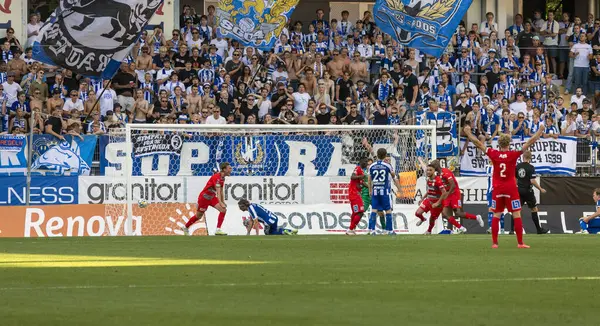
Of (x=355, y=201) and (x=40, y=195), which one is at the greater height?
(x=40, y=195)

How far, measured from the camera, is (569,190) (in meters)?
31.1

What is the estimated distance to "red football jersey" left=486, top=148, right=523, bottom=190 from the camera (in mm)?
17906

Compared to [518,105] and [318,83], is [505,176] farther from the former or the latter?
[518,105]

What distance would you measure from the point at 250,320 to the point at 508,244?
1173 cm

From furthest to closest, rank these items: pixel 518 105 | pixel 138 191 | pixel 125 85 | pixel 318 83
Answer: pixel 518 105
pixel 318 83
pixel 125 85
pixel 138 191

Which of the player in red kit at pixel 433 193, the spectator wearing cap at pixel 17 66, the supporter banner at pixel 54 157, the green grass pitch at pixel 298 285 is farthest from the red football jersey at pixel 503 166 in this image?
the spectator wearing cap at pixel 17 66

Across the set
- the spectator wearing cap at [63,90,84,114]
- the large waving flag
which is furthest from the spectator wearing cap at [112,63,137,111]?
the large waving flag

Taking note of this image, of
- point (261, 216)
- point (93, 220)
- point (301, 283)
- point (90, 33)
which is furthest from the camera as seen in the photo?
point (93, 220)

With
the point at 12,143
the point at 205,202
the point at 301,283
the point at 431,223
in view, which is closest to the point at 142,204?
the point at 205,202

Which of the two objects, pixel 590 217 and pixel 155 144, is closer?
pixel 590 217

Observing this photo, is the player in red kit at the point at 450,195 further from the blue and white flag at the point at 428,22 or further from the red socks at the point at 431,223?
the blue and white flag at the point at 428,22

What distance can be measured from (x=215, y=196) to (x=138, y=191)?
2578 mm

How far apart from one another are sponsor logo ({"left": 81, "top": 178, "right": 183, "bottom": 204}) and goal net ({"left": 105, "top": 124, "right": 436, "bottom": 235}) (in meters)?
0.02

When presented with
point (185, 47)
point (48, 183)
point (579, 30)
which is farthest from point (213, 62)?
point (579, 30)
